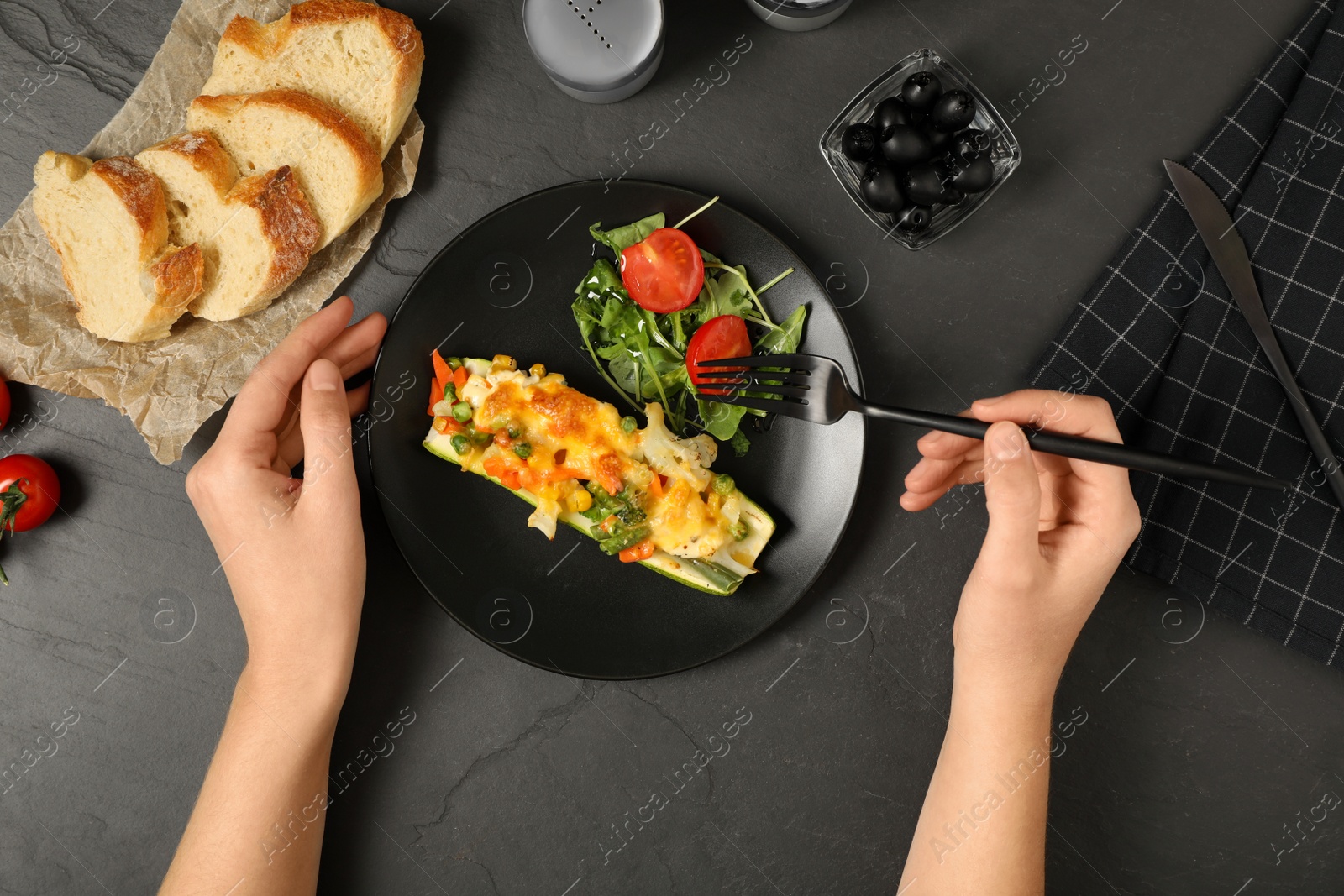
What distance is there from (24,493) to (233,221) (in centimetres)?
114

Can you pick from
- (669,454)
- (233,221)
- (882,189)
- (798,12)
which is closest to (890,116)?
(882,189)

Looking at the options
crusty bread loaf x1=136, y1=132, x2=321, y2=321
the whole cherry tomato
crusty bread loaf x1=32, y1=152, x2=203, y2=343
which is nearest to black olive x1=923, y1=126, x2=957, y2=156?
crusty bread loaf x1=136, y1=132, x2=321, y2=321

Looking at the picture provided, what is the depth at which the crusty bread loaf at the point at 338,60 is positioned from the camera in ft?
8.19

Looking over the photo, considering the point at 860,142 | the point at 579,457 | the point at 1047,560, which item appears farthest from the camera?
the point at 579,457

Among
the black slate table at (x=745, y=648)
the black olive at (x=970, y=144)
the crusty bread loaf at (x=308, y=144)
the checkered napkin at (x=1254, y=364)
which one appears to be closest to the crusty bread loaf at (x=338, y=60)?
the crusty bread loaf at (x=308, y=144)

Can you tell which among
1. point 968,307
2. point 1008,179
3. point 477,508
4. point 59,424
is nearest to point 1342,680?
point 968,307

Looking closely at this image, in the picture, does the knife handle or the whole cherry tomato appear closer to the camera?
the knife handle

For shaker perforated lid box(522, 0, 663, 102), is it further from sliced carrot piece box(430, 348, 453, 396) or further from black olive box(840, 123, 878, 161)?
sliced carrot piece box(430, 348, 453, 396)

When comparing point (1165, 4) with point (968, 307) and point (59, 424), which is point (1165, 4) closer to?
point (968, 307)

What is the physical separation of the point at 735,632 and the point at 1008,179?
71.8 inches

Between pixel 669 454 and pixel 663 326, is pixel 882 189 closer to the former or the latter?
pixel 663 326

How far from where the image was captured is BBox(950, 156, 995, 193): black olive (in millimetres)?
2250

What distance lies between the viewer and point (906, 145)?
7.41ft

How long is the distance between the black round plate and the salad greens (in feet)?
0.20
